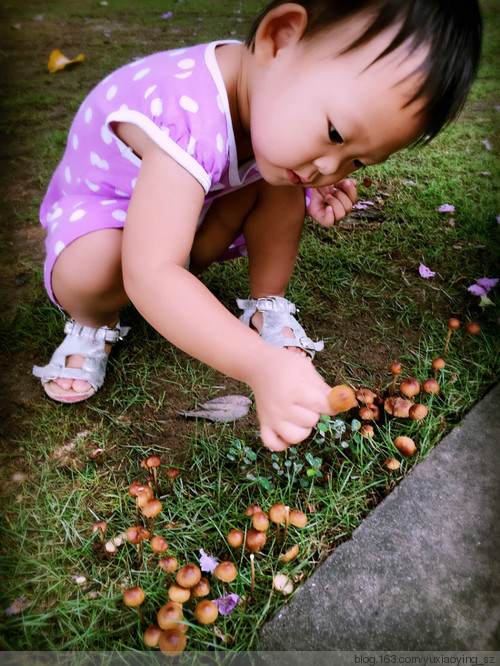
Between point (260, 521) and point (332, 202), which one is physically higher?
point (332, 202)

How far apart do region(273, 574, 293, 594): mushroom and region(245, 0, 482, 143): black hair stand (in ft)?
3.99

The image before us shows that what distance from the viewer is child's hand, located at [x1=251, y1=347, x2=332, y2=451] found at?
108 cm

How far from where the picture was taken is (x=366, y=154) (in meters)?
1.22

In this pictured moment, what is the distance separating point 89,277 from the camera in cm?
166

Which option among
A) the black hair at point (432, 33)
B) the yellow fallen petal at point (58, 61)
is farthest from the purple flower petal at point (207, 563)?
the yellow fallen petal at point (58, 61)

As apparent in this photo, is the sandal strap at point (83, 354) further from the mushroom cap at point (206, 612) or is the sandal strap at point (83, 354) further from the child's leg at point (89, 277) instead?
the mushroom cap at point (206, 612)

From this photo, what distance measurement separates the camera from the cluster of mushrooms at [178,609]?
1104mm

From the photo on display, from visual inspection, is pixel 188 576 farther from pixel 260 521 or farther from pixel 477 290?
pixel 477 290

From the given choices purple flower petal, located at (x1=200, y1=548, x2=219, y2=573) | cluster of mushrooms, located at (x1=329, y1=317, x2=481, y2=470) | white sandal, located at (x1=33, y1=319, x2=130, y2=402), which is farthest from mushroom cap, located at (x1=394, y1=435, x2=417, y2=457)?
white sandal, located at (x1=33, y1=319, x2=130, y2=402)

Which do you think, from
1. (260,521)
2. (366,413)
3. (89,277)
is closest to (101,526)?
(260,521)

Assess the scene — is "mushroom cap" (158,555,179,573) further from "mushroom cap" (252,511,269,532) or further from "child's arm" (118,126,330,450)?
"child's arm" (118,126,330,450)

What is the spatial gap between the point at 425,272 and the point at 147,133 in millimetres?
1617

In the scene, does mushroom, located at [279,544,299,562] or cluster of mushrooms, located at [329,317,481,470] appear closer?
mushroom, located at [279,544,299,562]

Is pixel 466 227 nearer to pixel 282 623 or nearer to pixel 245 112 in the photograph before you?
pixel 245 112
